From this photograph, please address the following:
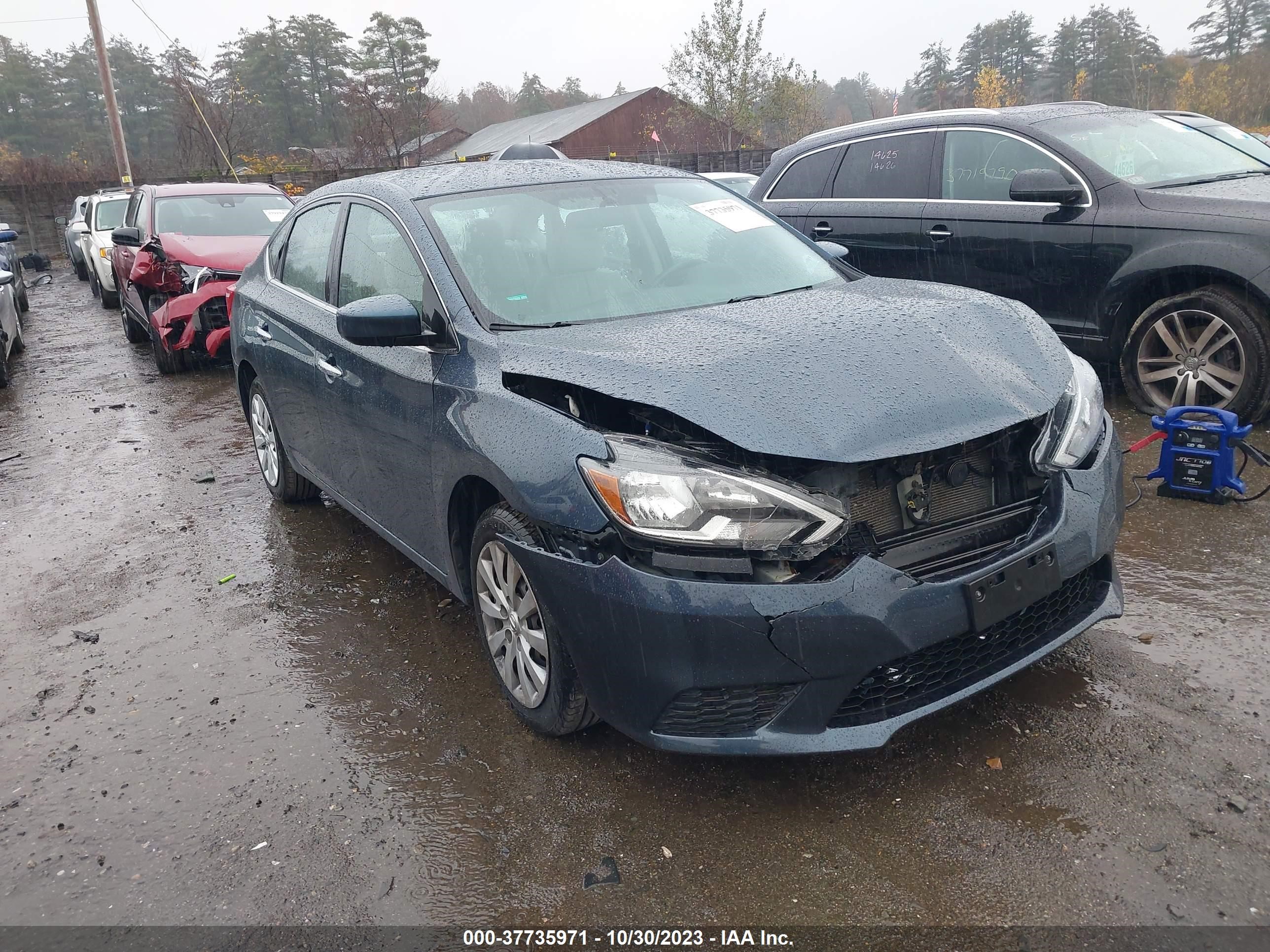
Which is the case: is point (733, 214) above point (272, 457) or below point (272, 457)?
above

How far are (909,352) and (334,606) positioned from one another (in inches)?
107

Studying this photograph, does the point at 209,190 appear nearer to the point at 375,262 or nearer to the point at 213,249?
the point at 213,249

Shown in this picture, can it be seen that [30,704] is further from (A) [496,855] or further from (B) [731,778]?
(B) [731,778]

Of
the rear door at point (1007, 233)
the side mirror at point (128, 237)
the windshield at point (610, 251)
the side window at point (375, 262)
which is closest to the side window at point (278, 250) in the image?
the side window at point (375, 262)

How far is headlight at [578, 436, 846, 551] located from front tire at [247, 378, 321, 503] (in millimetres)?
3117

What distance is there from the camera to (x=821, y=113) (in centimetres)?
6078

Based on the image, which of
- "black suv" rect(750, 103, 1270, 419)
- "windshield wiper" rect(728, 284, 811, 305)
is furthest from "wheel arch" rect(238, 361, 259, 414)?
"black suv" rect(750, 103, 1270, 419)

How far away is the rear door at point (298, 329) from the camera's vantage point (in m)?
4.27

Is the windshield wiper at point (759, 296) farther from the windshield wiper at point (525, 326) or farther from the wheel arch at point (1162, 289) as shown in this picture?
the wheel arch at point (1162, 289)

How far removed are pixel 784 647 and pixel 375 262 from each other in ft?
7.87

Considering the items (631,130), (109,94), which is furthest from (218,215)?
(631,130)

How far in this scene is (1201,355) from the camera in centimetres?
525

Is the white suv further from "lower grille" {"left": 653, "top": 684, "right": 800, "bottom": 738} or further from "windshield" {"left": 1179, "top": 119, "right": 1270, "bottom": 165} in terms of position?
"lower grille" {"left": 653, "top": 684, "right": 800, "bottom": 738}

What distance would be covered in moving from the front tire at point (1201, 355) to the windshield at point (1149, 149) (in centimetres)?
83
